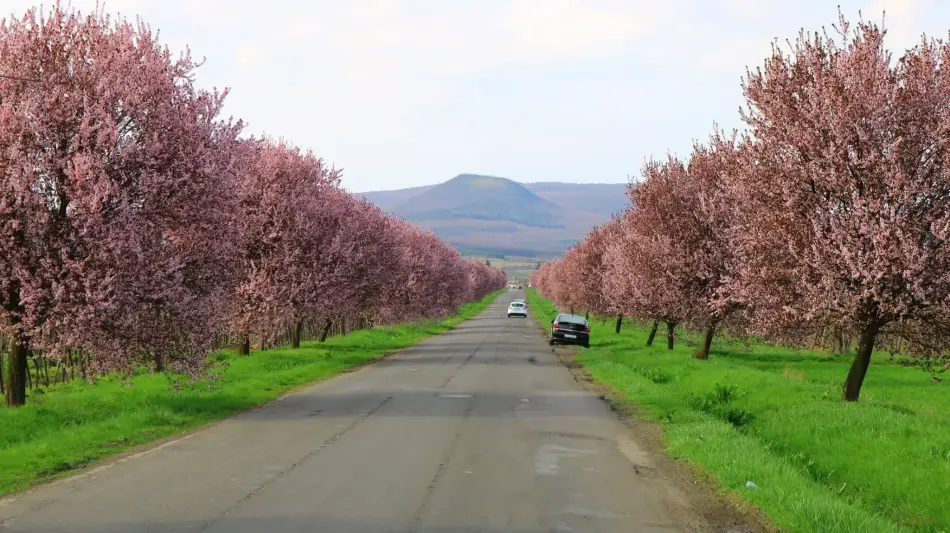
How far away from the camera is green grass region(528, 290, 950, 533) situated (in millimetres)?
10195

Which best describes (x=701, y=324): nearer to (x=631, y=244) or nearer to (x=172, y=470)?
(x=631, y=244)

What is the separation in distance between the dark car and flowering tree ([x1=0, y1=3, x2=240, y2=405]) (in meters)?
29.3

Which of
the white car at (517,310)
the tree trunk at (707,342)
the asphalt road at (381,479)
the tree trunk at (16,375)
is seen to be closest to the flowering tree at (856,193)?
the asphalt road at (381,479)

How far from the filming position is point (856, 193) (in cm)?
1692

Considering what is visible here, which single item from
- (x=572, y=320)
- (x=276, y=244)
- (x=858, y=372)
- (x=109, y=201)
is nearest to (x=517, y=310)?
(x=572, y=320)

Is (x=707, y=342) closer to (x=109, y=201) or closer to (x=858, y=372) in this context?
(x=858, y=372)

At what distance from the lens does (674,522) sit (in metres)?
9.48

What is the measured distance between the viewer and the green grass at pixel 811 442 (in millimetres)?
10195

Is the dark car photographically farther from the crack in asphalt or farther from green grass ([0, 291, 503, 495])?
the crack in asphalt

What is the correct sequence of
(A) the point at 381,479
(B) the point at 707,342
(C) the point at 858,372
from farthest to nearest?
(B) the point at 707,342, (C) the point at 858,372, (A) the point at 381,479

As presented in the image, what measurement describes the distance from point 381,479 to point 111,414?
8.48m

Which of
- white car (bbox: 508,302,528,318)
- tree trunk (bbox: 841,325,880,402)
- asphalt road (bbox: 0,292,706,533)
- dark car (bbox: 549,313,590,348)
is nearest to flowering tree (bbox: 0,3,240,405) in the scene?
asphalt road (bbox: 0,292,706,533)

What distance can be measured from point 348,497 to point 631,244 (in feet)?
86.7

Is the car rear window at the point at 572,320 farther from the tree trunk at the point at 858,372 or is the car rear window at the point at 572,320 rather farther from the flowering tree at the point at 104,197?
the flowering tree at the point at 104,197
